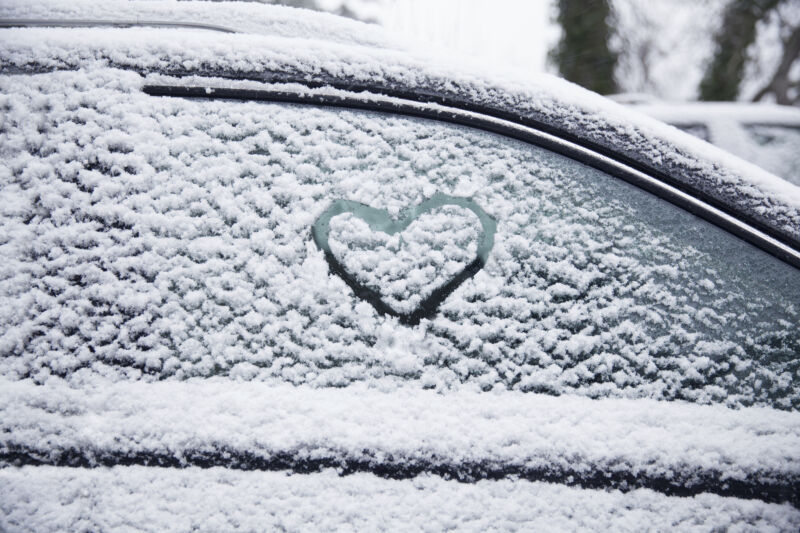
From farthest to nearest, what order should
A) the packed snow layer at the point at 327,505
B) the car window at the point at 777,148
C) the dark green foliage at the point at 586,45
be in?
the dark green foliage at the point at 586,45 → the car window at the point at 777,148 → the packed snow layer at the point at 327,505

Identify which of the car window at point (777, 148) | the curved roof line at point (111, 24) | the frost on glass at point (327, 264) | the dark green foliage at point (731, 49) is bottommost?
the frost on glass at point (327, 264)

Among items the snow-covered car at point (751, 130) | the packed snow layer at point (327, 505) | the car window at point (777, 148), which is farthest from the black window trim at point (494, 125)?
the car window at point (777, 148)

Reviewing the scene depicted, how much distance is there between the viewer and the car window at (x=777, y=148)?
4.73 meters

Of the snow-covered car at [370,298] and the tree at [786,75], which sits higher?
the tree at [786,75]

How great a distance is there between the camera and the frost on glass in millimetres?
1007

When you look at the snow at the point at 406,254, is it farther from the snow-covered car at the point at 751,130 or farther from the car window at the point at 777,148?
the car window at the point at 777,148

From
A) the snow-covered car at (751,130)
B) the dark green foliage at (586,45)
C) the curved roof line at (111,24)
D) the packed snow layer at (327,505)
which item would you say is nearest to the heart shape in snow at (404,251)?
the packed snow layer at (327,505)

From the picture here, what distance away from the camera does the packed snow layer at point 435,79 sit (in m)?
1.06

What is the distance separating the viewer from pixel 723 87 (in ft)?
55.7

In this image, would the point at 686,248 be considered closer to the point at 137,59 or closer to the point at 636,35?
the point at 137,59

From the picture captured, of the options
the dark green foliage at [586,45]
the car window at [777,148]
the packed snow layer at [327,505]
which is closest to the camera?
the packed snow layer at [327,505]

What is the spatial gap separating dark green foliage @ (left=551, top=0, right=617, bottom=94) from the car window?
818 cm

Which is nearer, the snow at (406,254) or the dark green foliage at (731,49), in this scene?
the snow at (406,254)

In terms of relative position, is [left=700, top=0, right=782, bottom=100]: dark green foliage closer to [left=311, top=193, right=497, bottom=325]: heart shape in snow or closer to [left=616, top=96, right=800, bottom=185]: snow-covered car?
[left=616, top=96, right=800, bottom=185]: snow-covered car
